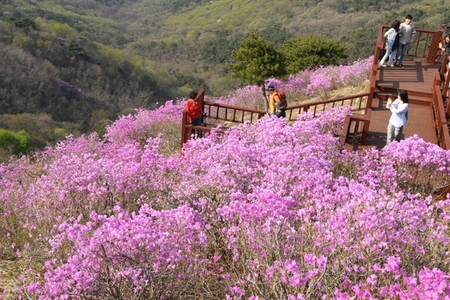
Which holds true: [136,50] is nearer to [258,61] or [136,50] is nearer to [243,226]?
[258,61]

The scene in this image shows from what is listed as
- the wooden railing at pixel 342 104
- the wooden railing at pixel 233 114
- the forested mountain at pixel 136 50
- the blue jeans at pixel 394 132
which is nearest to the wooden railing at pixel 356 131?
the blue jeans at pixel 394 132

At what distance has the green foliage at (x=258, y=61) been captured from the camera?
59.3 ft

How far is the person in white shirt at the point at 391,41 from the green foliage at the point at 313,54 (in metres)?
8.71

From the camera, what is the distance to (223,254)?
16.5 ft

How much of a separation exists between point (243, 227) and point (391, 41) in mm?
9494

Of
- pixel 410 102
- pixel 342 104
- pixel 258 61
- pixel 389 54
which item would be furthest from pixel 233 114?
pixel 410 102

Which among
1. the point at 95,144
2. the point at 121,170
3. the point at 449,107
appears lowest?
the point at 95,144

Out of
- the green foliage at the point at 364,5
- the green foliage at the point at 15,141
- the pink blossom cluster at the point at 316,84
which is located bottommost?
the green foliage at the point at 15,141

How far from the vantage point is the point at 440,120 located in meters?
8.37

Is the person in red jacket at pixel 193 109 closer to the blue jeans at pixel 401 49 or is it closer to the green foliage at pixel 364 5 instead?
the blue jeans at pixel 401 49

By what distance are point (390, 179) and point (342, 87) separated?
446 inches

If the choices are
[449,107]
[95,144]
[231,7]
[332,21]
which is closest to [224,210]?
[449,107]

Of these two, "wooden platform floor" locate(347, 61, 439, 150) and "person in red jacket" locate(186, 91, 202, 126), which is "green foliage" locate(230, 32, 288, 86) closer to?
"wooden platform floor" locate(347, 61, 439, 150)

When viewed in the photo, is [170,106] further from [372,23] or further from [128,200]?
[372,23]
